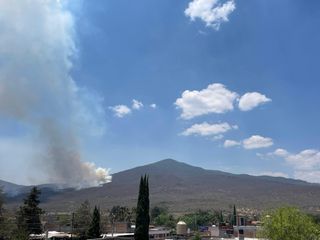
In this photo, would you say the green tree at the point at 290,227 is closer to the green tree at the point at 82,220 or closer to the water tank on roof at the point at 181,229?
the green tree at the point at 82,220

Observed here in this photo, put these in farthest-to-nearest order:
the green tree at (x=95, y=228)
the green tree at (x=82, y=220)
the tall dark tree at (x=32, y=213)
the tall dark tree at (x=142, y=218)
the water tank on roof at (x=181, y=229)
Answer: the water tank on roof at (x=181, y=229) < the green tree at (x=82, y=220) < the tall dark tree at (x=32, y=213) < the green tree at (x=95, y=228) < the tall dark tree at (x=142, y=218)

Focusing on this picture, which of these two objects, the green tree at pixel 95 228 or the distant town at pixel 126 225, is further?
the green tree at pixel 95 228

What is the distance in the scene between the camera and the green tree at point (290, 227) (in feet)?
181

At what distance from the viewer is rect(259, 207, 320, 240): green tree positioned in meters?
55.1

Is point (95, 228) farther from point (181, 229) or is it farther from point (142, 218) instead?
point (181, 229)

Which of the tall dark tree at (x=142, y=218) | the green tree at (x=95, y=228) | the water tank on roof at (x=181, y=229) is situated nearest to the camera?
the tall dark tree at (x=142, y=218)

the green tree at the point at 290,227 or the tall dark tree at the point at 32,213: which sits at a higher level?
the tall dark tree at the point at 32,213

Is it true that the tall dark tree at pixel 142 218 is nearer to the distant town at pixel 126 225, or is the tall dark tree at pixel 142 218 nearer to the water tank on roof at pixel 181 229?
the distant town at pixel 126 225

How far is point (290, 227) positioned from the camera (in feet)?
182

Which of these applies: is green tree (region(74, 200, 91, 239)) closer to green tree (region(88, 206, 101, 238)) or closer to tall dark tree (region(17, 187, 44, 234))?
tall dark tree (region(17, 187, 44, 234))

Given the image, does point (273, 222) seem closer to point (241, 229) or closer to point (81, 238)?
point (81, 238)

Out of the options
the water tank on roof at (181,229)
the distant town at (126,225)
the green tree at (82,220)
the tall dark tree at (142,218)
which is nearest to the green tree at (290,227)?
the distant town at (126,225)

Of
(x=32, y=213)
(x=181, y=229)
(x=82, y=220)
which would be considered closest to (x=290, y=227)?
(x=32, y=213)

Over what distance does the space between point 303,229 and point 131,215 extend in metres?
91.2
